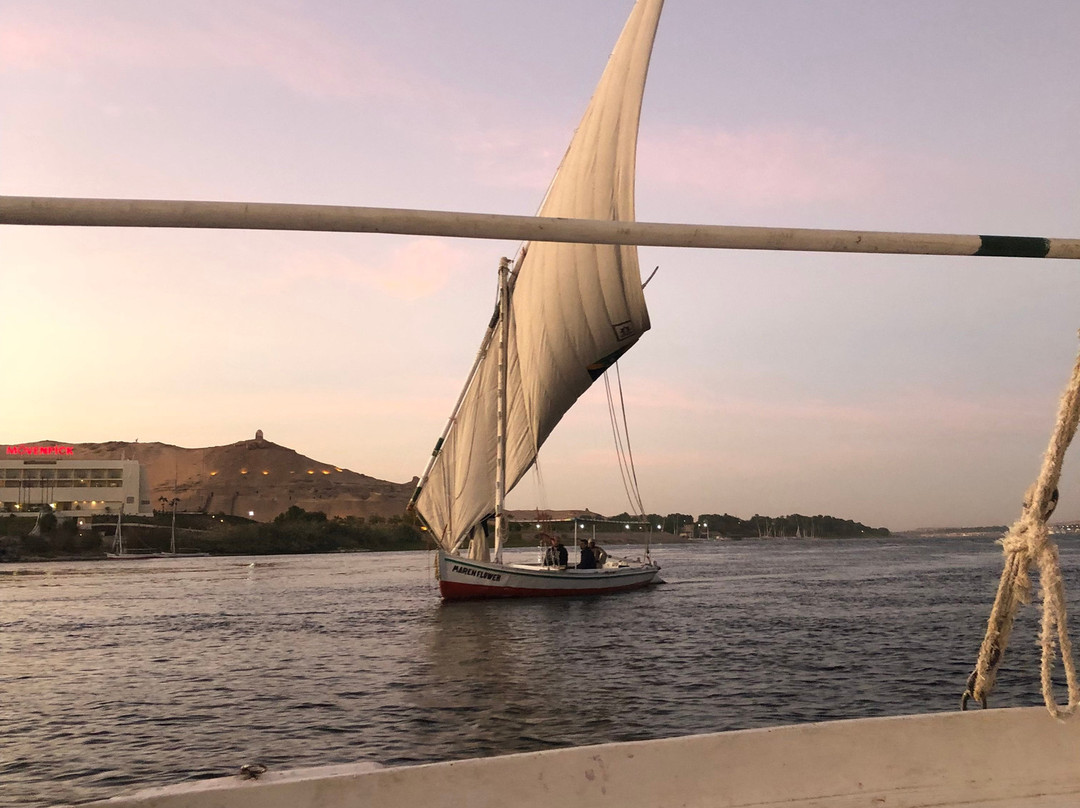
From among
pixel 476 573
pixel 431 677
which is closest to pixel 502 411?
pixel 476 573

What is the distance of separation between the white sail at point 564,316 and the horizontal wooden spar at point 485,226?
2205 centimetres

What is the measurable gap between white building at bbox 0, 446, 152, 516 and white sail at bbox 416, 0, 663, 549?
107 metres

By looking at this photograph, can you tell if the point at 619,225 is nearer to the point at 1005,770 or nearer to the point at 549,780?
the point at 549,780

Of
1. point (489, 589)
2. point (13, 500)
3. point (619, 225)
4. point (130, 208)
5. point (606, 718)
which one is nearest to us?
point (130, 208)

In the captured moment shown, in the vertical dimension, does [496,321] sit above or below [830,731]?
above

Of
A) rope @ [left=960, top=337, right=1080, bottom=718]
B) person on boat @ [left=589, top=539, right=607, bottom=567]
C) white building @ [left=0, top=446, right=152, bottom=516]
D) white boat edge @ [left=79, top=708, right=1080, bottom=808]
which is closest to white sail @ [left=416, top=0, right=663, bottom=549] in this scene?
person on boat @ [left=589, top=539, right=607, bottom=567]

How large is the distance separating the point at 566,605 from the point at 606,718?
69.2ft

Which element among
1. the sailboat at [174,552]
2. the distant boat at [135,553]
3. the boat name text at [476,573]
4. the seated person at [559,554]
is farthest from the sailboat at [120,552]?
the boat name text at [476,573]

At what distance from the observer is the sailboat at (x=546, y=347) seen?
87.1 feet

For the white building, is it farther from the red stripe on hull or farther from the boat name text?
the boat name text

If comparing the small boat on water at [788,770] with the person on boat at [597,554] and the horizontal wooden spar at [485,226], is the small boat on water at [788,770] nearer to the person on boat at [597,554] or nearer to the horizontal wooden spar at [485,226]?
the horizontal wooden spar at [485,226]

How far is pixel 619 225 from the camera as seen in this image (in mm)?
3363

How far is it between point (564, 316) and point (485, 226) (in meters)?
25.6

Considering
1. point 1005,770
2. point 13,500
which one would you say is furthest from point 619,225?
point 13,500
